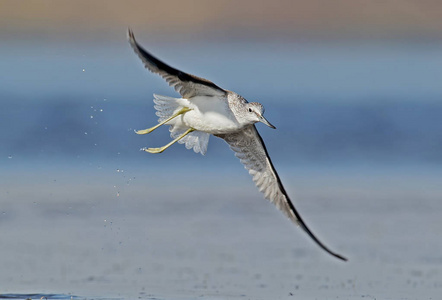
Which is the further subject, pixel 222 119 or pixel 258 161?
pixel 258 161

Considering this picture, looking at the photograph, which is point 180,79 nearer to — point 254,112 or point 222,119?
point 222,119

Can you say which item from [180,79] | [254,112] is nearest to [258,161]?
[254,112]

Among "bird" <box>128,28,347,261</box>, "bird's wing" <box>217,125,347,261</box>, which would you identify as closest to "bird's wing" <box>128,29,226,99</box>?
"bird" <box>128,28,347,261</box>

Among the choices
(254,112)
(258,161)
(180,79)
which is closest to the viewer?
(180,79)

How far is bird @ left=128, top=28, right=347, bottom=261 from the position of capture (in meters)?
8.52

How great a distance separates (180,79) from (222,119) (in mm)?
602

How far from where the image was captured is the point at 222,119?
872cm

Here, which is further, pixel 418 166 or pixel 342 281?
pixel 418 166

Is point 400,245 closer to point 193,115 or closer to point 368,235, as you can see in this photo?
point 368,235

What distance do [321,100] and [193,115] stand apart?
1495 centimetres

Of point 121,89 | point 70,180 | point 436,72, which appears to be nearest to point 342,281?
point 70,180

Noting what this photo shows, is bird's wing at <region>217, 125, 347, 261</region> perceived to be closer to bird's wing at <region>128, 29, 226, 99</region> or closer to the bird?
the bird

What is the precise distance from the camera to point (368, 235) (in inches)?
412

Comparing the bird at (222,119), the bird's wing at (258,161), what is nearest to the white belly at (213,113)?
the bird at (222,119)
